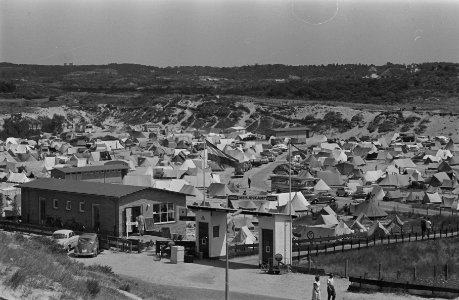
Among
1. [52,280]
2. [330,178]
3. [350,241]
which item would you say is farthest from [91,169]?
[52,280]

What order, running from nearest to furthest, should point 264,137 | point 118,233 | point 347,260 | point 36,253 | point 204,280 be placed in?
point 36,253 < point 204,280 < point 347,260 < point 118,233 < point 264,137

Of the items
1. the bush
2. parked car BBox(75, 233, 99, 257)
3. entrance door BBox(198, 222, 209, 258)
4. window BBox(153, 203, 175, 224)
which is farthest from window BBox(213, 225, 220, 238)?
the bush

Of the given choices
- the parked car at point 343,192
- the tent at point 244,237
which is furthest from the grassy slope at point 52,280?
the parked car at point 343,192

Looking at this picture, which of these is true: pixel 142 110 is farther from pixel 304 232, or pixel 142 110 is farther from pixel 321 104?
pixel 304 232

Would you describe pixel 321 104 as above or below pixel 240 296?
above

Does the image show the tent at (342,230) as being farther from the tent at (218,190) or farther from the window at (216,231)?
the tent at (218,190)

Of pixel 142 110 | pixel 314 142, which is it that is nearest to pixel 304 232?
pixel 314 142

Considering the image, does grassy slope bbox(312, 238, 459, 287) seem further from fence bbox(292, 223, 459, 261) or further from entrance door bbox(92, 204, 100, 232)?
entrance door bbox(92, 204, 100, 232)
